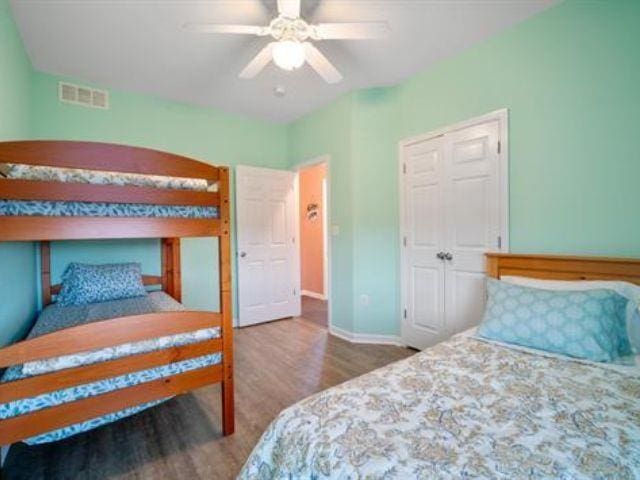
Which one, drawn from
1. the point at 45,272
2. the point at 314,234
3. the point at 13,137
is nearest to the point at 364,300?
the point at 314,234

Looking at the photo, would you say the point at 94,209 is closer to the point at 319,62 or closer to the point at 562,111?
the point at 319,62

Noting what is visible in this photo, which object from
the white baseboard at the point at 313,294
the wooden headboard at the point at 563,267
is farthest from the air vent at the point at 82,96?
the white baseboard at the point at 313,294

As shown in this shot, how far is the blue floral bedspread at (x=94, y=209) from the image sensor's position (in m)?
1.33

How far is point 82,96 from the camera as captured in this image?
298cm

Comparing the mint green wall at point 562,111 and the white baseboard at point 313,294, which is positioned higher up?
the mint green wall at point 562,111

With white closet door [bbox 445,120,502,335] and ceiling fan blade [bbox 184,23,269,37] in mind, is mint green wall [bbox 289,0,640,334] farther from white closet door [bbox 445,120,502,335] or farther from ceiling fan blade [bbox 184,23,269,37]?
ceiling fan blade [bbox 184,23,269,37]

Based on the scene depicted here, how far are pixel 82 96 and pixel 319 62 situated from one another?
2.44 m

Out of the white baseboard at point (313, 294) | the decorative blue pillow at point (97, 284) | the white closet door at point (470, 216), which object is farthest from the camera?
the white baseboard at point (313, 294)

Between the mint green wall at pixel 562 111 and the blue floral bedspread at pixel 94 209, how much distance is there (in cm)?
216

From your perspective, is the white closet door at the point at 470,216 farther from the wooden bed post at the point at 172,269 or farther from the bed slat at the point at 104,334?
the wooden bed post at the point at 172,269

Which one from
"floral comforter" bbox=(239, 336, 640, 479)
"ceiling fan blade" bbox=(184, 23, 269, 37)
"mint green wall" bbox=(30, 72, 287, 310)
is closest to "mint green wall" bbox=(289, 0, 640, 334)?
"floral comforter" bbox=(239, 336, 640, 479)

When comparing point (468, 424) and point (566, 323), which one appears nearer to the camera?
point (468, 424)

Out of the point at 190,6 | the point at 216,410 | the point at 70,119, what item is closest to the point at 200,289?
the point at 216,410

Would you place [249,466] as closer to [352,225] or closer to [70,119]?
[352,225]
